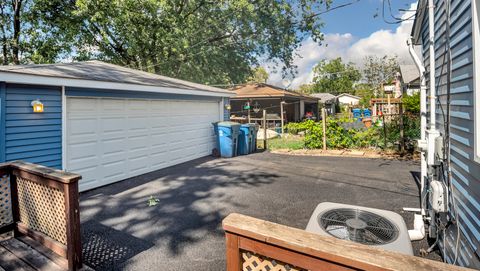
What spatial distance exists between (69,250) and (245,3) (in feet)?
50.8

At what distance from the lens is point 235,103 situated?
797 inches

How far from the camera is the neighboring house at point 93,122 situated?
4.69 m

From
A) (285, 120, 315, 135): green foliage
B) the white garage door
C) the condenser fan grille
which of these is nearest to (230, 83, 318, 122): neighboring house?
(285, 120, 315, 135): green foliage

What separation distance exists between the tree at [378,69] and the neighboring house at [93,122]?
126 ft

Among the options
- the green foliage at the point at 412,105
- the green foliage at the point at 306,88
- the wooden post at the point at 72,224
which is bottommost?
the wooden post at the point at 72,224

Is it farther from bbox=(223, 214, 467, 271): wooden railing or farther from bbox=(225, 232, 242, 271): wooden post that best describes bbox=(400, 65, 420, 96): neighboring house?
bbox=(225, 232, 242, 271): wooden post

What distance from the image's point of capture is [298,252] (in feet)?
4.03

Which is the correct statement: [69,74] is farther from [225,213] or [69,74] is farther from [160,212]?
[225,213]

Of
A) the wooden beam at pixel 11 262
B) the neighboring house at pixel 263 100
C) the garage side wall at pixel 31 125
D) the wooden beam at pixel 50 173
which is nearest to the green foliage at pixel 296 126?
the neighboring house at pixel 263 100

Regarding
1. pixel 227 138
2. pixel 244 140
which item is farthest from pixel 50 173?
pixel 244 140

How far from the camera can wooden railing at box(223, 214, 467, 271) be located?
3.45 feet

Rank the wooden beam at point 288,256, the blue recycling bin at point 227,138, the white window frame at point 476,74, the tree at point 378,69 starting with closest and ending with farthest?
the wooden beam at point 288,256
the white window frame at point 476,74
the blue recycling bin at point 227,138
the tree at point 378,69

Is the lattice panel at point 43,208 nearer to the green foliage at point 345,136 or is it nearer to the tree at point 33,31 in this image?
the green foliage at point 345,136

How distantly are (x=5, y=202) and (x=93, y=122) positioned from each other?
2.62m
